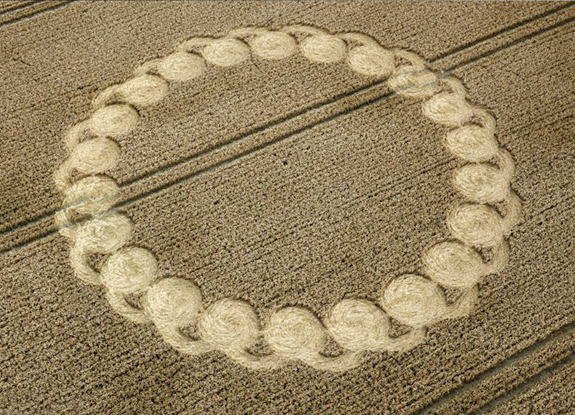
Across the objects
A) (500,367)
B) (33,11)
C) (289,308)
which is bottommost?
(500,367)

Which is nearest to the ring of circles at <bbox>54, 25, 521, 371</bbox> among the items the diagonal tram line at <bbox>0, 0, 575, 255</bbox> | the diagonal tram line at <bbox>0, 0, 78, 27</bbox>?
the diagonal tram line at <bbox>0, 0, 575, 255</bbox>

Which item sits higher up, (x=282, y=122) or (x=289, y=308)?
(x=282, y=122)

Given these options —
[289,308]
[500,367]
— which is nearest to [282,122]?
[289,308]

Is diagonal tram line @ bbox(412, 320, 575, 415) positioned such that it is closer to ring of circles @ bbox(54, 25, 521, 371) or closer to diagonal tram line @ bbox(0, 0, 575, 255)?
ring of circles @ bbox(54, 25, 521, 371)

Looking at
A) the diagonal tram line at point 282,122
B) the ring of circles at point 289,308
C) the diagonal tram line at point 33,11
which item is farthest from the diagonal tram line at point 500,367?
the diagonal tram line at point 33,11

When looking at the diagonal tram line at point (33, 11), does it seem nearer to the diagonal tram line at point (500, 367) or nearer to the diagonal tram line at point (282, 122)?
the diagonal tram line at point (282, 122)

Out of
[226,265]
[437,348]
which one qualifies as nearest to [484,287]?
[437,348]

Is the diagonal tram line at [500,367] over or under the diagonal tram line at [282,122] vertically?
under

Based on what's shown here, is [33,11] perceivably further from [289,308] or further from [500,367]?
[500,367]

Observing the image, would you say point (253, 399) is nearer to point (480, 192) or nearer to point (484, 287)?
point (484, 287)
